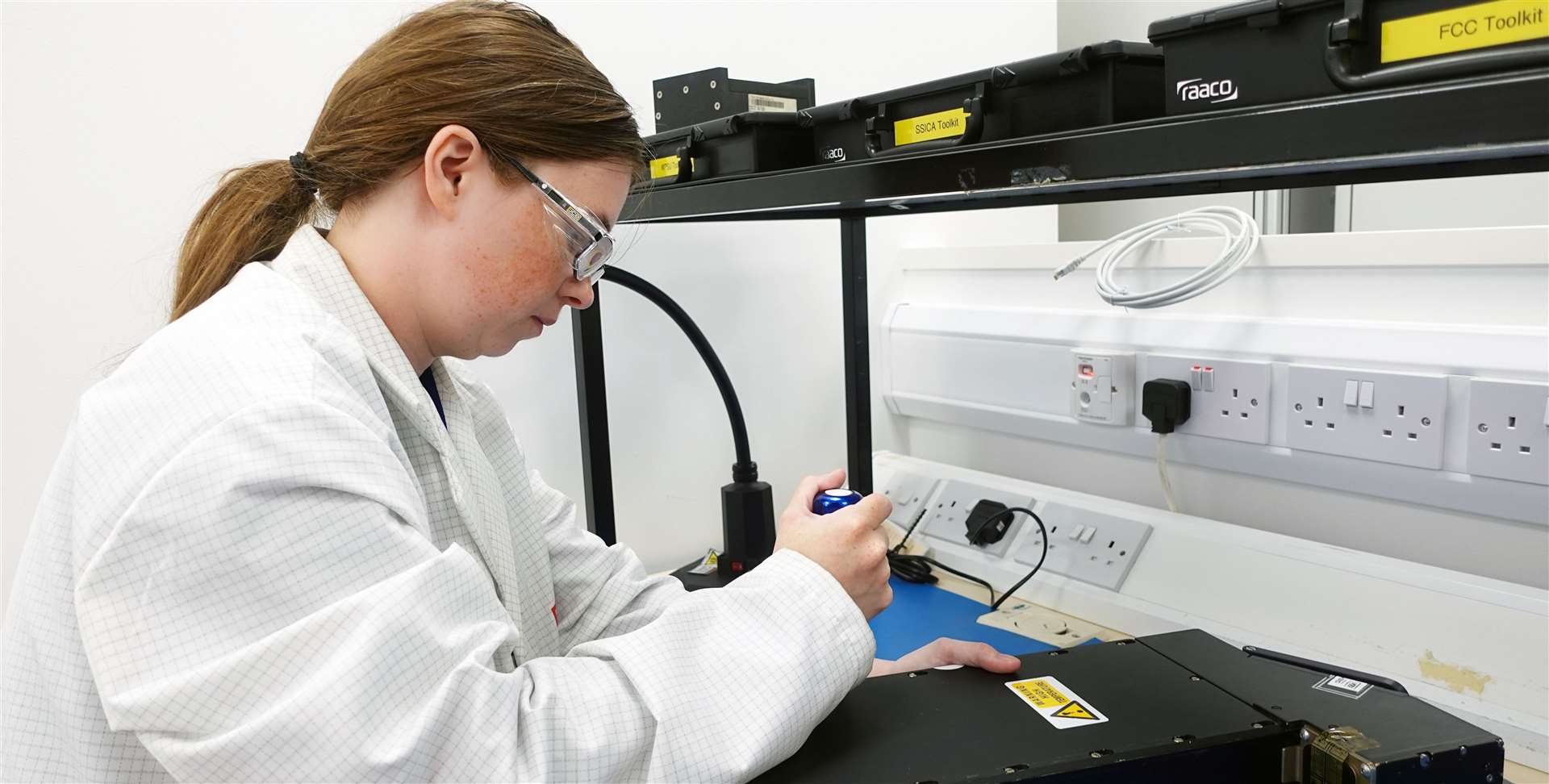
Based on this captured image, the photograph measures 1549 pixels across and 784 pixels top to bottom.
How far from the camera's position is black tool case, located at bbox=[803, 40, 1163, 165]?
631 mm

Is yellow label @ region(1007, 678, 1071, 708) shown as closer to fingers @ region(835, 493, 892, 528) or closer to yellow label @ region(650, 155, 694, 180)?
fingers @ region(835, 493, 892, 528)

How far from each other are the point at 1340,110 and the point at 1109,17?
2078 mm

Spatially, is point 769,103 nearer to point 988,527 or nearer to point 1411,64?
point 988,527

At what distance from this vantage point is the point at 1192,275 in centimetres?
133

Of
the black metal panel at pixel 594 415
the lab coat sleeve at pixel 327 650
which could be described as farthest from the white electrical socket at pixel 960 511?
the lab coat sleeve at pixel 327 650

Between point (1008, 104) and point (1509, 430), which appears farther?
point (1509, 430)

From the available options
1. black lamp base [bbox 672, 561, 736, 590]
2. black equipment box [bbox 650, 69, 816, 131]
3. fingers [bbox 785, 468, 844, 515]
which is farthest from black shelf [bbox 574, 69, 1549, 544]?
black lamp base [bbox 672, 561, 736, 590]

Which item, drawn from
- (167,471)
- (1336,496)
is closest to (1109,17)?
(1336,496)

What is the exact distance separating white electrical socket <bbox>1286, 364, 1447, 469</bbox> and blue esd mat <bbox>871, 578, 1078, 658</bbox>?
1.38 ft

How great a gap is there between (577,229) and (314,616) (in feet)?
1.19

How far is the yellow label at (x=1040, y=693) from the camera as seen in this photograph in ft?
2.39

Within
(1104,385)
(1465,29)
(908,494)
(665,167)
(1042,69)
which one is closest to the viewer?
(1465,29)

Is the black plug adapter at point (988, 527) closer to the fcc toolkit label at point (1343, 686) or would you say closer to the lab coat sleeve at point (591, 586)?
the lab coat sleeve at point (591, 586)

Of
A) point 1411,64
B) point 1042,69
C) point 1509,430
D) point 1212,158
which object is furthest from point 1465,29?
point 1509,430
